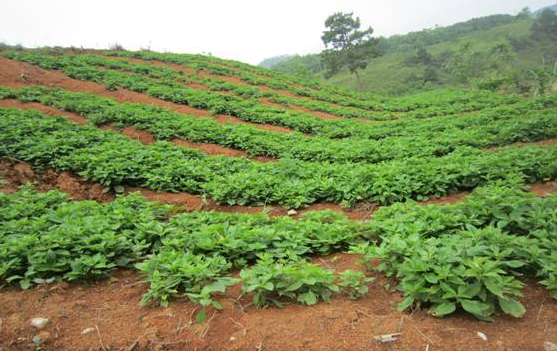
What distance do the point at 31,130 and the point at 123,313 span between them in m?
6.93

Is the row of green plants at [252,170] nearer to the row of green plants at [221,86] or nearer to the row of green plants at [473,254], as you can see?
the row of green plants at [473,254]

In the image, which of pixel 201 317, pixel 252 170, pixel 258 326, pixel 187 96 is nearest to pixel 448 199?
pixel 252 170

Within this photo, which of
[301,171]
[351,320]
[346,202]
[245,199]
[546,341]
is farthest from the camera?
[301,171]

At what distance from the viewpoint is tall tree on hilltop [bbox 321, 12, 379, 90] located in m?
36.7

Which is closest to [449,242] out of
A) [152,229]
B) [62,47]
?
[152,229]

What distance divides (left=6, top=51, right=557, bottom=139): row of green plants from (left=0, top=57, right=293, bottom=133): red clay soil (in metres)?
0.41

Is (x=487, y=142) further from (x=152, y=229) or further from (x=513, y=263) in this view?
(x=152, y=229)

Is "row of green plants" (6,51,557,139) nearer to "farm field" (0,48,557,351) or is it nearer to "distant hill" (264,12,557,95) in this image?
"farm field" (0,48,557,351)

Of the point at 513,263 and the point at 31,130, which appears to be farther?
the point at 31,130

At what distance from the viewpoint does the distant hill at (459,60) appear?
40344mm

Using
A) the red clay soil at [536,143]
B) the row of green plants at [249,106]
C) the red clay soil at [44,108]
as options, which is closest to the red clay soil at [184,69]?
the row of green plants at [249,106]

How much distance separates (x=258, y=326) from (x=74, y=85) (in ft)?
48.9

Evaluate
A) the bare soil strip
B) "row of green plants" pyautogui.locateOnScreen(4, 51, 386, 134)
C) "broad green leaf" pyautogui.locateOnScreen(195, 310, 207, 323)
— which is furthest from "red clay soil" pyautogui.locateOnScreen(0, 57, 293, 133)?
"broad green leaf" pyautogui.locateOnScreen(195, 310, 207, 323)

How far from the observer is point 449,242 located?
108 inches
